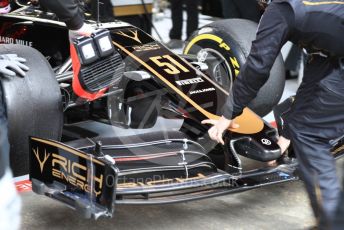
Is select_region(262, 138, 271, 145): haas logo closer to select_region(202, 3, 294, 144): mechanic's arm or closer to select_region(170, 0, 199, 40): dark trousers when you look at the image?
select_region(202, 3, 294, 144): mechanic's arm

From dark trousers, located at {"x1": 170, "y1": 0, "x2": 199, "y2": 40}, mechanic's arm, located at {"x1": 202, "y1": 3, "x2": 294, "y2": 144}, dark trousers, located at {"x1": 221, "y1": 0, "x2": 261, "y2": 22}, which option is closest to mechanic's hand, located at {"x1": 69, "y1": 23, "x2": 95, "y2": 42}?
mechanic's arm, located at {"x1": 202, "y1": 3, "x2": 294, "y2": 144}

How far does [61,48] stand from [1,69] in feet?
3.64

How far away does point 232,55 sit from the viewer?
3.93 metres

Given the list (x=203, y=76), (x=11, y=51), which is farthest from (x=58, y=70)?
(x=203, y=76)

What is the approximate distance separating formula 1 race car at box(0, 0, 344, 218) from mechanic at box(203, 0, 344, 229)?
334mm

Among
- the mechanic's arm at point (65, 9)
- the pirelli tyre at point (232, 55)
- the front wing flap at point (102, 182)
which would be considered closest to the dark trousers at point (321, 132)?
the front wing flap at point (102, 182)

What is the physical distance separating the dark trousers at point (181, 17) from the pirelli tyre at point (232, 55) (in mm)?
3692

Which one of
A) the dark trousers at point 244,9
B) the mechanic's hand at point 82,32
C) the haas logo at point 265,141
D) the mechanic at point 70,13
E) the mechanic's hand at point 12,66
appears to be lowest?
the dark trousers at point 244,9

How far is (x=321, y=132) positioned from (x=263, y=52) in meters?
0.44

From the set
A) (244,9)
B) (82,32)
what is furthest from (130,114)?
(244,9)

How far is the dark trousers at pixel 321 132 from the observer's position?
2.58 m

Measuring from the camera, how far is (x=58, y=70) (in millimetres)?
3811

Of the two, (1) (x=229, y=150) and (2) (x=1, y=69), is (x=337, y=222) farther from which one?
(2) (x=1, y=69)

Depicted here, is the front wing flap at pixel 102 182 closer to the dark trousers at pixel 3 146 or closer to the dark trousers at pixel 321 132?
the dark trousers at pixel 3 146
